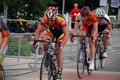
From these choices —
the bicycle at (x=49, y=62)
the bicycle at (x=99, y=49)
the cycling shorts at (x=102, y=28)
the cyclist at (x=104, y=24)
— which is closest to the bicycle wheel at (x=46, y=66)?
the bicycle at (x=49, y=62)

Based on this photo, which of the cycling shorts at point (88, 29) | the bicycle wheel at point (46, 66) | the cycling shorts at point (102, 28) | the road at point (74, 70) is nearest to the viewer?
the bicycle wheel at point (46, 66)

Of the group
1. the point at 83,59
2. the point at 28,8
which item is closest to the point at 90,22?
the point at 83,59

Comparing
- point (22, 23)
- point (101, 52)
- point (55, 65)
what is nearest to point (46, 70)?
point (55, 65)

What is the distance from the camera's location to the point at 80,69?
1136 centimetres

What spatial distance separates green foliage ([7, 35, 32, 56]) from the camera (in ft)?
38.4

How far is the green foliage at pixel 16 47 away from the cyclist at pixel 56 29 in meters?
2.05

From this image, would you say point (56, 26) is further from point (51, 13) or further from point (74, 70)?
point (74, 70)

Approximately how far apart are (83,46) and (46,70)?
2284 millimetres

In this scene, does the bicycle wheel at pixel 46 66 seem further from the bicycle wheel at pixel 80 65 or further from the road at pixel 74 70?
the bicycle wheel at pixel 80 65

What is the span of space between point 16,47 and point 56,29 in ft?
8.59

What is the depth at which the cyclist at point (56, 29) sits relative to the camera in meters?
9.09

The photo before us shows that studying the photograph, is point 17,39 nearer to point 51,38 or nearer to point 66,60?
point 51,38

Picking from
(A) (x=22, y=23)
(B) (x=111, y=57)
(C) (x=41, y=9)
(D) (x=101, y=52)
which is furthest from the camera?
(C) (x=41, y=9)

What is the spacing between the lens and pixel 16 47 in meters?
11.9
